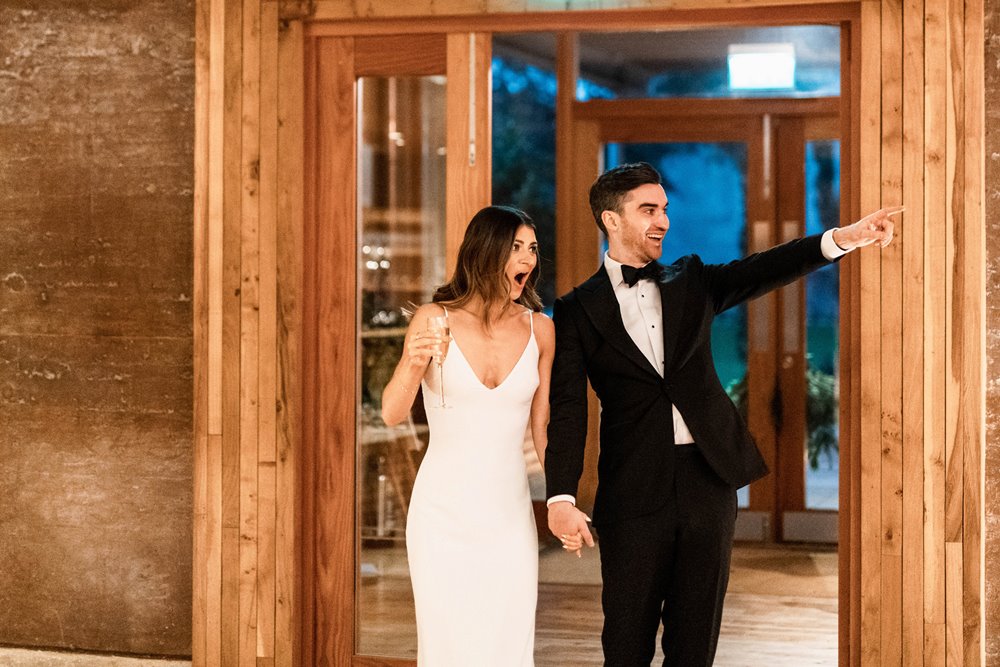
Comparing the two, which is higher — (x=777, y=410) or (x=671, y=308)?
(x=671, y=308)

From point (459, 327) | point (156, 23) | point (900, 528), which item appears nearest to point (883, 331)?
point (900, 528)

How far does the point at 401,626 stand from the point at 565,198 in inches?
142

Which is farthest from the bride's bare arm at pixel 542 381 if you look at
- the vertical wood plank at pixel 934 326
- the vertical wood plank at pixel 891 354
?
the vertical wood plank at pixel 934 326

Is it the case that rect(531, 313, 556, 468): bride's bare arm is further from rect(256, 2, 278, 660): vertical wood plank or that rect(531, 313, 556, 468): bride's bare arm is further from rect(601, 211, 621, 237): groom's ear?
rect(256, 2, 278, 660): vertical wood plank

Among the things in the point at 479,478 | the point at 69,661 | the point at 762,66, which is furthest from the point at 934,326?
the point at 762,66

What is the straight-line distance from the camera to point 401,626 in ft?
12.5

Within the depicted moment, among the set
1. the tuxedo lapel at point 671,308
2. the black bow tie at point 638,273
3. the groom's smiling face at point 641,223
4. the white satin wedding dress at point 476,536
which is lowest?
the white satin wedding dress at point 476,536

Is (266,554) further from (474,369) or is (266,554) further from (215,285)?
(474,369)

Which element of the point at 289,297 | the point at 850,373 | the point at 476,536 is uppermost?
the point at 289,297

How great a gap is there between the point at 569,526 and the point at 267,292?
1.51 metres

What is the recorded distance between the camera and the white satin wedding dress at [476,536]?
2812 millimetres

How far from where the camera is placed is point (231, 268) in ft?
12.3

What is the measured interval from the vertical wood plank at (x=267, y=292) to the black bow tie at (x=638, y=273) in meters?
1.34

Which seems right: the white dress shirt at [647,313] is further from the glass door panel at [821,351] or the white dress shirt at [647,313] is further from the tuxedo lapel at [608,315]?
the glass door panel at [821,351]
